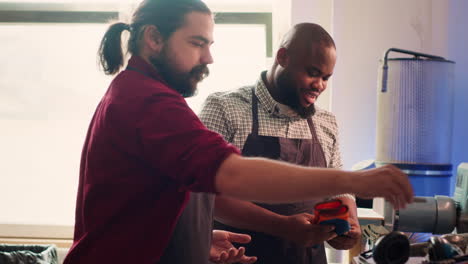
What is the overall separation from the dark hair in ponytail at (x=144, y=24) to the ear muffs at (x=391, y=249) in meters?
0.64

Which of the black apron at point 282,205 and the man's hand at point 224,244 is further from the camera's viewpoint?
the black apron at point 282,205

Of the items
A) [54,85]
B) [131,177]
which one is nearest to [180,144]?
[131,177]

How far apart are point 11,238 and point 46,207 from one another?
312 millimetres

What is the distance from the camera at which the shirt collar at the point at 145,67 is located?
1.13 metres

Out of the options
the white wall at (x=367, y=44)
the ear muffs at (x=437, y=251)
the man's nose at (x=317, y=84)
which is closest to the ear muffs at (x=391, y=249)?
the ear muffs at (x=437, y=251)

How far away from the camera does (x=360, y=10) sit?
2822 millimetres

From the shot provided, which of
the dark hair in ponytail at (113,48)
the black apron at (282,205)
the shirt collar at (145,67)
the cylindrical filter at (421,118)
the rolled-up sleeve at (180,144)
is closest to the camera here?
the rolled-up sleeve at (180,144)

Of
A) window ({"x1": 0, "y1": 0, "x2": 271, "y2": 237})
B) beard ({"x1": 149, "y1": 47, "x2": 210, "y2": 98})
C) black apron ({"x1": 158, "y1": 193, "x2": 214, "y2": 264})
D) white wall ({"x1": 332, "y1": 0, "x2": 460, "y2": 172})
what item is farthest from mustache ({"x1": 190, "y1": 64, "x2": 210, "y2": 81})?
window ({"x1": 0, "y1": 0, "x2": 271, "y2": 237})

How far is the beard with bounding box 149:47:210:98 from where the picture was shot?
1.17 metres

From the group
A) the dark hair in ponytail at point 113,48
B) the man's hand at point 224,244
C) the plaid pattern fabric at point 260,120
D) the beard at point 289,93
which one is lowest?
the man's hand at point 224,244

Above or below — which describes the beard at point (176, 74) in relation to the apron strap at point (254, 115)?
above

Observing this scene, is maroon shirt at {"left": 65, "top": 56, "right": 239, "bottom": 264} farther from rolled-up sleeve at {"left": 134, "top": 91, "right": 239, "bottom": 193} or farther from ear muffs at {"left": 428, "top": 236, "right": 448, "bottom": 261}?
ear muffs at {"left": 428, "top": 236, "right": 448, "bottom": 261}

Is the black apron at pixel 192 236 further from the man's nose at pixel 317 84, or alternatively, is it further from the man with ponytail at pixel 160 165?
the man's nose at pixel 317 84

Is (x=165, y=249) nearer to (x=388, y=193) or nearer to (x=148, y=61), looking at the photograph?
(x=148, y=61)
